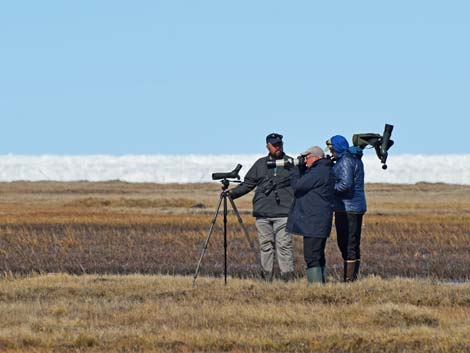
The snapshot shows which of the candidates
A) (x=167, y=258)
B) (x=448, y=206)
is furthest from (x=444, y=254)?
(x=448, y=206)

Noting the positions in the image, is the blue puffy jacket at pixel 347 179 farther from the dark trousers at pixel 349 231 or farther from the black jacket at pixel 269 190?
the black jacket at pixel 269 190

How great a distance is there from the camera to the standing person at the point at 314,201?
40.7 ft

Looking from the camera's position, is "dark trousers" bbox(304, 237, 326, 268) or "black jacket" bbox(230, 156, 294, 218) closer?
"dark trousers" bbox(304, 237, 326, 268)

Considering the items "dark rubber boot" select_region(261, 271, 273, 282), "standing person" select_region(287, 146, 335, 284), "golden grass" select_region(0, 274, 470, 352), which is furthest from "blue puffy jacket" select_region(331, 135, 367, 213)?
"dark rubber boot" select_region(261, 271, 273, 282)

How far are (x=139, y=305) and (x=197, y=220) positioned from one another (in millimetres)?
17478

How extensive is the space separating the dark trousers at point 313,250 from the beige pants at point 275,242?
0.65 meters

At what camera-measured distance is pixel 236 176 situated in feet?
43.7

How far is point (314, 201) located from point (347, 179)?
2.06ft

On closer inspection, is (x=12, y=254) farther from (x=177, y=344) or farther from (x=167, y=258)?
(x=177, y=344)

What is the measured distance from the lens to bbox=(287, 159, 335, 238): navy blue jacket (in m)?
12.4

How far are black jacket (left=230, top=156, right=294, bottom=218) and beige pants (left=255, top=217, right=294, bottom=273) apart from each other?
103mm

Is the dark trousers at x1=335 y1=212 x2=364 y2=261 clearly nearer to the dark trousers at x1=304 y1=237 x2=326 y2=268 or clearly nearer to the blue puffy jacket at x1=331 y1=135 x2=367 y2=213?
the blue puffy jacket at x1=331 y1=135 x2=367 y2=213

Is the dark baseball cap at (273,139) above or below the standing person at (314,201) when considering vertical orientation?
above

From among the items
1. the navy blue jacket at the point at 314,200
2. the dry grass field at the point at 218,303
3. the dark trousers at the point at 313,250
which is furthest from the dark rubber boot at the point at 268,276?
the navy blue jacket at the point at 314,200
